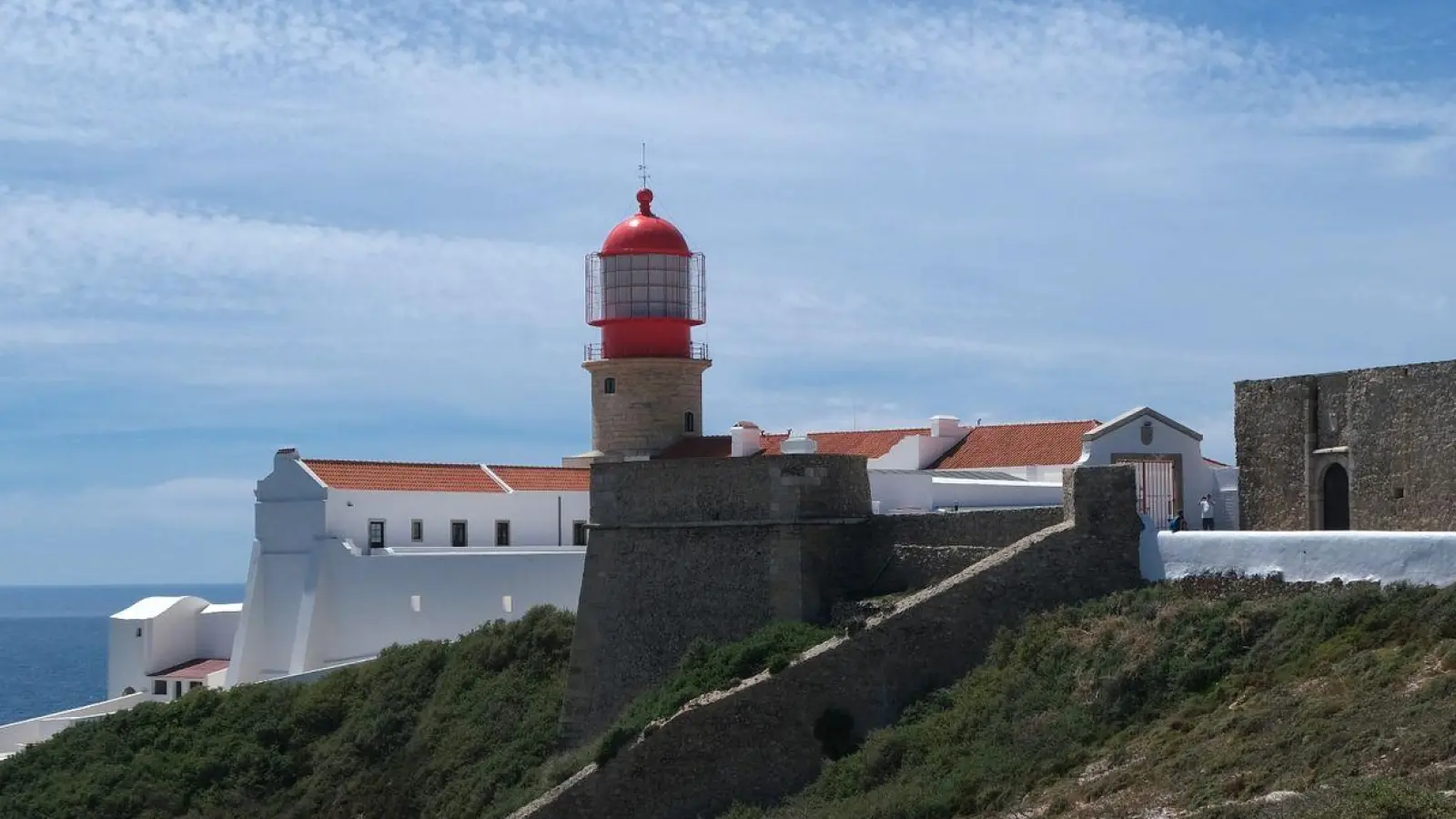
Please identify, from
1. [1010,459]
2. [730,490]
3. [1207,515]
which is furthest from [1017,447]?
[730,490]

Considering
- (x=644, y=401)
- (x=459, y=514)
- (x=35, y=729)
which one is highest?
(x=644, y=401)

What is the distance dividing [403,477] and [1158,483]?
15.7 metres

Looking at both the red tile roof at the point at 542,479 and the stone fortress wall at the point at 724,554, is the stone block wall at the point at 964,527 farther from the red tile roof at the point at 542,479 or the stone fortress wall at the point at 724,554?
the red tile roof at the point at 542,479

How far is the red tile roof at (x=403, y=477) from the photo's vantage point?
35375 mm

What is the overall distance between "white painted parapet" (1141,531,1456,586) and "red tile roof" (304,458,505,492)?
749 inches

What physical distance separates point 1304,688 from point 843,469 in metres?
8.83

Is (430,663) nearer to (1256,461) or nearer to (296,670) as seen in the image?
(296,670)

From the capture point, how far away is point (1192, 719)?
55.1 ft

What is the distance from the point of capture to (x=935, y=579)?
22.4m

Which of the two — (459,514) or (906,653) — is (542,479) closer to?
(459,514)

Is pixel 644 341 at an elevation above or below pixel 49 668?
above

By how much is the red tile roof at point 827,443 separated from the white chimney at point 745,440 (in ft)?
0.45

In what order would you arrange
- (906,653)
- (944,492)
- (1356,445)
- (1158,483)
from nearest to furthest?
(906,653) < (1356,445) < (1158,483) < (944,492)

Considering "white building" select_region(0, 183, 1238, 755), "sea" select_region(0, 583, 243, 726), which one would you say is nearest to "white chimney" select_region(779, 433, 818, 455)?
"white building" select_region(0, 183, 1238, 755)
